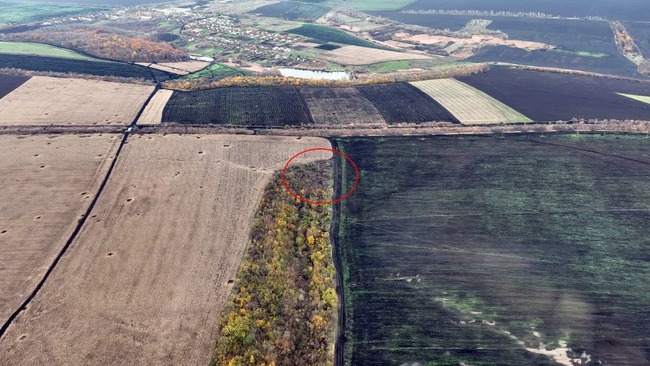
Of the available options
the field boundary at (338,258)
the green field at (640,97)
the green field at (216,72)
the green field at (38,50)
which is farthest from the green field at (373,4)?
the field boundary at (338,258)

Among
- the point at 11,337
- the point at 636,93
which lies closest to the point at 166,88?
the point at 11,337

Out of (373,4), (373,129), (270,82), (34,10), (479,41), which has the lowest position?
(373,129)

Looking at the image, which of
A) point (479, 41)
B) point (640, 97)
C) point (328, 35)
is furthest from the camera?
point (328, 35)

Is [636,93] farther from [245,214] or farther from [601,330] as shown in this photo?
[245,214]

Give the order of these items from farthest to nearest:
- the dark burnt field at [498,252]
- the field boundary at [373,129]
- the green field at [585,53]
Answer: the green field at [585,53]
the field boundary at [373,129]
the dark burnt field at [498,252]

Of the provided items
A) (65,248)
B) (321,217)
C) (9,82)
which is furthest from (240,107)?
(9,82)

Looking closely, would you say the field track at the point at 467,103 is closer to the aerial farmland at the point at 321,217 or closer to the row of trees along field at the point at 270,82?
the aerial farmland at the point at 321,217

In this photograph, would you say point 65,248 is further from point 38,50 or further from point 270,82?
point 38,50
